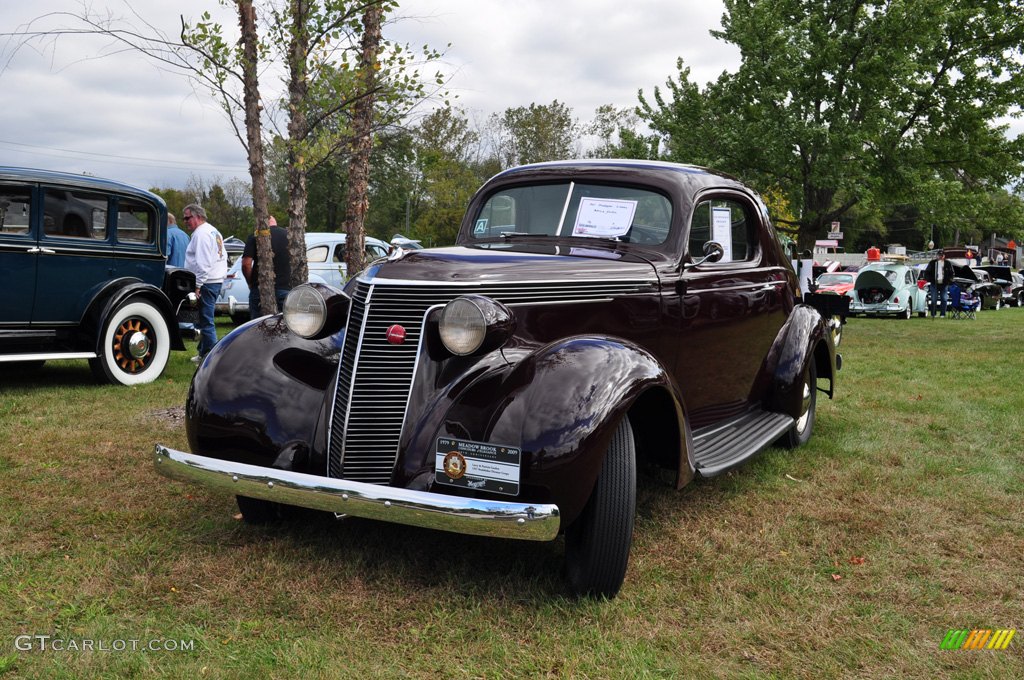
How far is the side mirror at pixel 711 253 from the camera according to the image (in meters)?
4.29

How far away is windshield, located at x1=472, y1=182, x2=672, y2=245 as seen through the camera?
430 centimetres

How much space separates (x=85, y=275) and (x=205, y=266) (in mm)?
1819

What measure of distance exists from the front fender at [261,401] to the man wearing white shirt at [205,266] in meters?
5.47

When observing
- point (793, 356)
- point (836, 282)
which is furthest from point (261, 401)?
point (836, 282)

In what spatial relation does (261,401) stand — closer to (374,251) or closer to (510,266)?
(510,266)

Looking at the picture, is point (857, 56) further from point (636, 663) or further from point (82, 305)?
point (636, 663)

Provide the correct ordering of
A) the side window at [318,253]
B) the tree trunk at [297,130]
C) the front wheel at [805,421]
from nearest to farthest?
the front wheel at [805,421] → the tree trunk at [297,130] → the side window at [318,253]

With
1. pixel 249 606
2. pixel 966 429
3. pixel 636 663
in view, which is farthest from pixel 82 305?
pixel 966 429

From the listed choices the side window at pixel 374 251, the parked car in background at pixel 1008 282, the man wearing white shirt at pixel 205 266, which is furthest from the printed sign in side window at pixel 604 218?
the parked car in background at pixel 1008 282

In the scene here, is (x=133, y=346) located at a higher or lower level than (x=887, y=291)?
lower

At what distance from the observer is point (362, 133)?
21.9ft

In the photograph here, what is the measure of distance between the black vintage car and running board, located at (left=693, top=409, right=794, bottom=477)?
0.02 meters

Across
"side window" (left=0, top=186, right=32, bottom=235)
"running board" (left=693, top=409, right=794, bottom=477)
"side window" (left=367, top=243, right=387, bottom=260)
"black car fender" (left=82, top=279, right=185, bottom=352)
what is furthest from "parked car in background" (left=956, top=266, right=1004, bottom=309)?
"side window" (left=0, top=186, right=32, bottom=235)

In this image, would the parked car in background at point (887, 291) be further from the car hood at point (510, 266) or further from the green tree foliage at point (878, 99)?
the car hood at point (510, 266)
